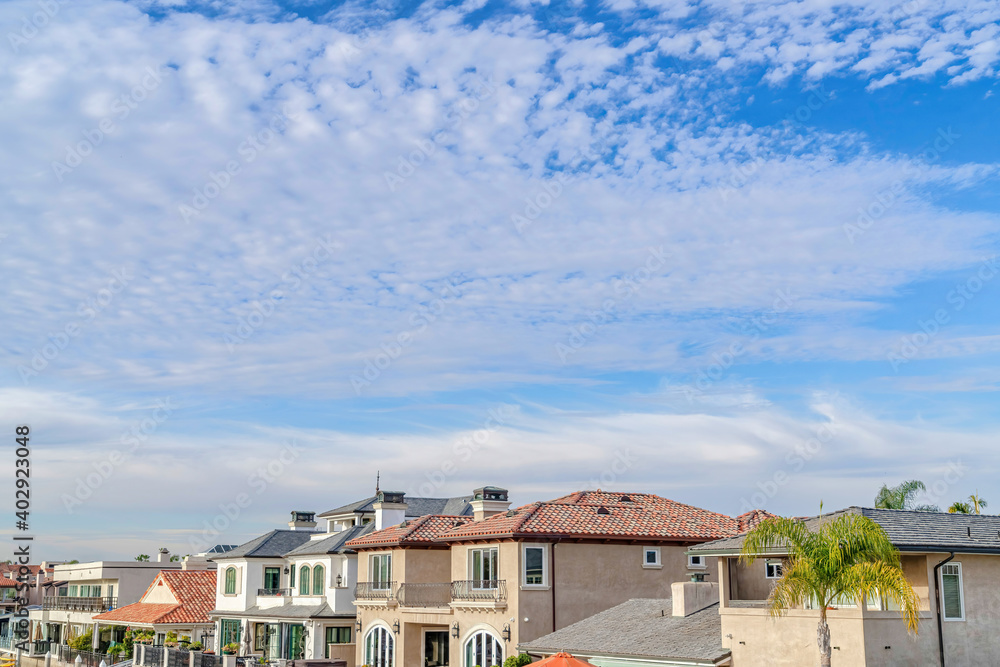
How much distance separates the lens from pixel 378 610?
1642 inches

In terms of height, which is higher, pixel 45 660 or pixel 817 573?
pixel 817 573

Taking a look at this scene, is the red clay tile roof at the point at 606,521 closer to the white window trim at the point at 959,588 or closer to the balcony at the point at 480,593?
the balcony at the point at 480,593

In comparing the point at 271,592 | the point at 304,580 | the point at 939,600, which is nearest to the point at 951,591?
the point at 939,600

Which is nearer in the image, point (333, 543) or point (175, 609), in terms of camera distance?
point (333, 543)

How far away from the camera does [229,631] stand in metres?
52.6

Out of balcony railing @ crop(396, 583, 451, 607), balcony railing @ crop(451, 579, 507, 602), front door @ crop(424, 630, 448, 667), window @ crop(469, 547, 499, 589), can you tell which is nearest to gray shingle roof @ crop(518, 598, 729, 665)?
balcony railing @ crop(451, 579, 507, 602)

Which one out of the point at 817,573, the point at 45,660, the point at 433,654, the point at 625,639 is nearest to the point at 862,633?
the point at 817,573

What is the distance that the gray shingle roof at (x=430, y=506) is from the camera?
5444 cm

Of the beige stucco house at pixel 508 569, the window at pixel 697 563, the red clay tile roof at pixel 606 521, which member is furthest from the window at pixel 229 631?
the window at pixel 697 563

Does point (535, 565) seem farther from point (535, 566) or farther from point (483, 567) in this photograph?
point (483, 567)

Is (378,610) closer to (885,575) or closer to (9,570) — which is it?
(885,575)

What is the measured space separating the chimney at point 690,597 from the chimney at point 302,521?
3248 centimetres

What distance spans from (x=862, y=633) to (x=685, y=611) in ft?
28.5

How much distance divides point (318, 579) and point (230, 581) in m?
8.39
